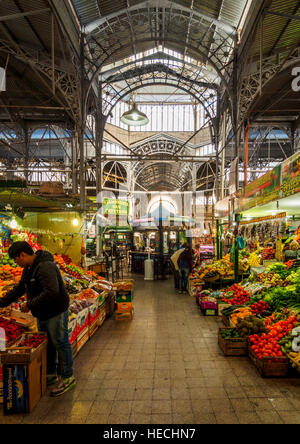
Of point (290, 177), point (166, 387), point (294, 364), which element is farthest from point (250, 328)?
point (290, 177)

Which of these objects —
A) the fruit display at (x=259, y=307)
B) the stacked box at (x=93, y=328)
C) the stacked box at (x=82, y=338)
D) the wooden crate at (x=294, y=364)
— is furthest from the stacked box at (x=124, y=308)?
the wooden crate at (x=294, y=364)

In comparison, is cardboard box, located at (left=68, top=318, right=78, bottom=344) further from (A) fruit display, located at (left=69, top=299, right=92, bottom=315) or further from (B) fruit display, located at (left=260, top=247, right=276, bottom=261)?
(B) fruit display, located at (left=260, top=247, right=276, bottom=261)

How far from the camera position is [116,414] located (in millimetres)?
2779

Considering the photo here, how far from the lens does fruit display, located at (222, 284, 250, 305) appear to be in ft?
20.1

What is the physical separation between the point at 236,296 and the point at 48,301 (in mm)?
4687

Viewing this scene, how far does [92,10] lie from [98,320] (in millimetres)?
11171

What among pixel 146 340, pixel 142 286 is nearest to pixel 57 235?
pixel 142 286

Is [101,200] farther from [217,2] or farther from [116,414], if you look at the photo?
[116,414]

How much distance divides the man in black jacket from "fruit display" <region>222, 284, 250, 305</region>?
4067 millimetres

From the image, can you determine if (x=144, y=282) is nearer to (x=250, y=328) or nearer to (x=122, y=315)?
(x=122, y=315)

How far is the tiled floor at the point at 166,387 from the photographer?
274 cm

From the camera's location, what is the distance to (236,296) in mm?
6332

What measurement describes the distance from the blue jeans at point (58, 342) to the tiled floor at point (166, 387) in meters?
0.31

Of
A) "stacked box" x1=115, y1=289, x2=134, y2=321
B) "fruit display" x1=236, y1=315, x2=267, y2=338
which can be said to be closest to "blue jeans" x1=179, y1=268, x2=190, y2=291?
"stacked box" x1=115, y1=289, x2=134, y2=321
